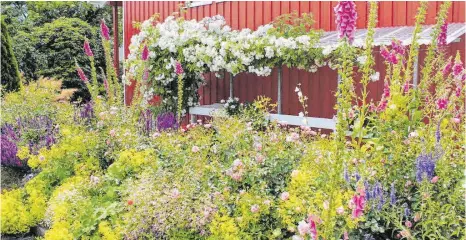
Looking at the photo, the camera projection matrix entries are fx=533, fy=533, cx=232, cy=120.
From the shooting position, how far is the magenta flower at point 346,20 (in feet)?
6.15

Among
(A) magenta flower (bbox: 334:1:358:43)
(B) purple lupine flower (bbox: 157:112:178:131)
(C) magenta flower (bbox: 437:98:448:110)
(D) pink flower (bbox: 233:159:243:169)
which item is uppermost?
(A) magenta flower (bbox: 334:1:358:43)

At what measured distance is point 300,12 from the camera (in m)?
7.01

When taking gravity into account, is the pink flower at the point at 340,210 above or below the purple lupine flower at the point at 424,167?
below

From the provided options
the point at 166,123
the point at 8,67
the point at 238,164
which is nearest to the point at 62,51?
the point at 8,67

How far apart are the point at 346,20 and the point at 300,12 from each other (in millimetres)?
5262

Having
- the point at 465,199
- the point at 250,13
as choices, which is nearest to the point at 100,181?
the point at 465,199

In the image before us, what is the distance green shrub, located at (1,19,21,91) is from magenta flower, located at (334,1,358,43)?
1111 cm

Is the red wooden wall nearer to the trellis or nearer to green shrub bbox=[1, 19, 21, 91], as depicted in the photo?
the trellis

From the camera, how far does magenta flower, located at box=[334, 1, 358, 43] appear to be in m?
1.87

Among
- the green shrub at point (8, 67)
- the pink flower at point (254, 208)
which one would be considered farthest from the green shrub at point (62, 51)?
the pink flower at point (254, 208)

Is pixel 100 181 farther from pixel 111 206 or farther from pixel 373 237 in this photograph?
pixel 373 237

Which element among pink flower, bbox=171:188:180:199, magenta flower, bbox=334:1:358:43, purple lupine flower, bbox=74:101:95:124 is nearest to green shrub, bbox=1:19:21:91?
purple lupine flower, bbox=74:101:95:124

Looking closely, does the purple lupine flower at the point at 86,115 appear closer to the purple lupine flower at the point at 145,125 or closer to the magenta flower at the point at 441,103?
the purple lupine flower at the point at 145,125

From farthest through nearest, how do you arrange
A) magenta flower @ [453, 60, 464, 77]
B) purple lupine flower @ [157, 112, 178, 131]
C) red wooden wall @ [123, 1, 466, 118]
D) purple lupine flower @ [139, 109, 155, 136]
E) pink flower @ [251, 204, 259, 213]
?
red wooden wall @ [123, 1, 466, 118]
purple lupine flower @ [157, 112, 178, 131]
purple lupine flower @ [139, 109, 155, 136]
magenta flower @ [453, 60, 464, 77]
pink flower @ [251, 204, 259, 213]
